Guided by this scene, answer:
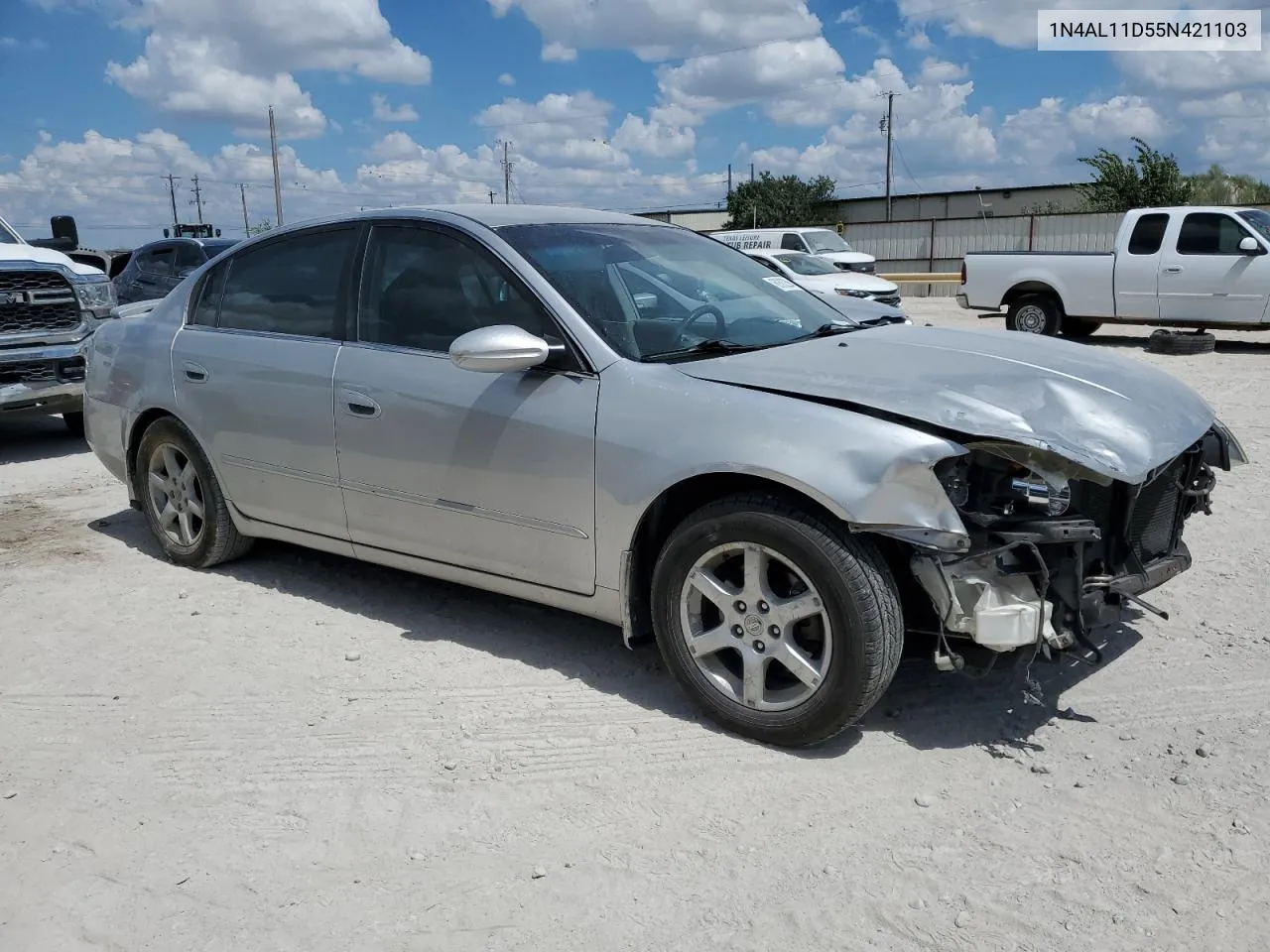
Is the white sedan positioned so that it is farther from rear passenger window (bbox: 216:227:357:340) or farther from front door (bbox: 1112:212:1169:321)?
rear passenger window (bbox: 216:227:357:340)

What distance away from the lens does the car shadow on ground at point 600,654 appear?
3.74 m

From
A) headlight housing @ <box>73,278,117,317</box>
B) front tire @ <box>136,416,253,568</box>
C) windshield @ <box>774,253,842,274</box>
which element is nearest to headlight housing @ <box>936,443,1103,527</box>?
front tire @ <box>136,416,253,568</box>

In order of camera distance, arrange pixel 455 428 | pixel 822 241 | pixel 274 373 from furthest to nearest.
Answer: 1. pixel 822 241
2. pixel 274 373
3. pixel 455 428

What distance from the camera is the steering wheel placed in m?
4.17

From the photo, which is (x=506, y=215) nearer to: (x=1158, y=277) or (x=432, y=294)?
(x=432, y=294)

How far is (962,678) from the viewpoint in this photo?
4086 millimetres

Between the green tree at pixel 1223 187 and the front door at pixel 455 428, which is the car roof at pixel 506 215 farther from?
the green tree at pixel 1223 187

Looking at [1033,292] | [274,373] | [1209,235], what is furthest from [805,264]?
[274,373]

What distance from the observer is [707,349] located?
13.1 feet

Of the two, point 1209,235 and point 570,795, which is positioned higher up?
point 1209,235

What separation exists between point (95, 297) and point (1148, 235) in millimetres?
12924

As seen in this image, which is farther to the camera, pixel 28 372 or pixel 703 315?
pixel 28 372

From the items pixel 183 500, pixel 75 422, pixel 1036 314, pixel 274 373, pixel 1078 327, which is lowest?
pixel 75 422

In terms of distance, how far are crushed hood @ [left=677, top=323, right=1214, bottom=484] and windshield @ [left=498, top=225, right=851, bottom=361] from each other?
9.9 inches
